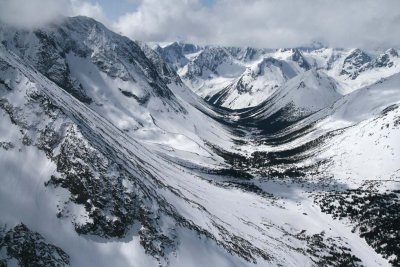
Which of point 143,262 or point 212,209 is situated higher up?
point 212,209

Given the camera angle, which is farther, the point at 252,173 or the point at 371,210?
the point at 252,173

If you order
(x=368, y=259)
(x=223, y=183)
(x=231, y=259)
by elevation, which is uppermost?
(x=223, y=183)

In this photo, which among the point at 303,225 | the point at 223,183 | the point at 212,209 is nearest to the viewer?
the point at 212,209

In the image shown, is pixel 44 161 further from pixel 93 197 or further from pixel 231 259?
pixel 231 259

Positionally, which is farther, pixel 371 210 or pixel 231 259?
pixel 371 210

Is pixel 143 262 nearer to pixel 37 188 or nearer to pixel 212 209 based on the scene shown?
pixel 37 188

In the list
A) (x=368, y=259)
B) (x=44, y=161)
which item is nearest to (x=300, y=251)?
(x=368, y=259)

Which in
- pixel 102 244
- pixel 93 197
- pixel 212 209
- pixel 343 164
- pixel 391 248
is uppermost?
pixel 343 164

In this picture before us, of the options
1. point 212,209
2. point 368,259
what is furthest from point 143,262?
point 368,259

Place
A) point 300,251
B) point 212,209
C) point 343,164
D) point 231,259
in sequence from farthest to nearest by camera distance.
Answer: point 343,164
point 212,209
point 300,251
point 231,259
